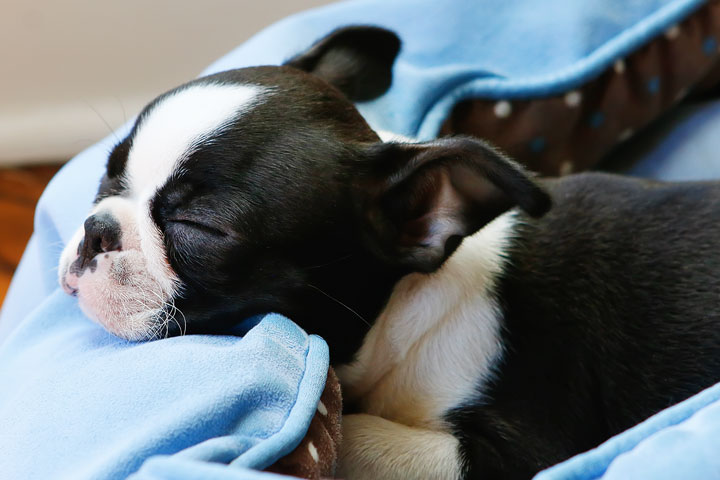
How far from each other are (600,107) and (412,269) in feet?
2.52

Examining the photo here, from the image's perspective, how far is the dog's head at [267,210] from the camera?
1050 mm

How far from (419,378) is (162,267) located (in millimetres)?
442

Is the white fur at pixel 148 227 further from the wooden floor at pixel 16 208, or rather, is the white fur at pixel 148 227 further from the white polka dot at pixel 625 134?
the wooden floor at pixel 16 208

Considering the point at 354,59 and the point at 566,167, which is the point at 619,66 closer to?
the point at 566,167

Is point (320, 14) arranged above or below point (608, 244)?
above

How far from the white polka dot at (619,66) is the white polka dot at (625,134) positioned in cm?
16

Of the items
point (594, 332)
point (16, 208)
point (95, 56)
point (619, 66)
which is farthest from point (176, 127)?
point (95, 56)

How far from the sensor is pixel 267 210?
105 centimetres

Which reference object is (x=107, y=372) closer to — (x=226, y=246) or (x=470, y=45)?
(x=226, y=246)

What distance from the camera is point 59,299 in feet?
4.19

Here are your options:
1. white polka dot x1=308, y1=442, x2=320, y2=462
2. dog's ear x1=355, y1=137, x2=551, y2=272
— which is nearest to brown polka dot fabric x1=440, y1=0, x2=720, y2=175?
dog's ear x1=355, y1=137, x2=551, y2=272

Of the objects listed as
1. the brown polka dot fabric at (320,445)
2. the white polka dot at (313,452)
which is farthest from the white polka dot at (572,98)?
the white polka dot at (313,452)

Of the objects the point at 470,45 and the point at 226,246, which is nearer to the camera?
the point at 226,246

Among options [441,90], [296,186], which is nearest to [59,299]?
[296,186]
